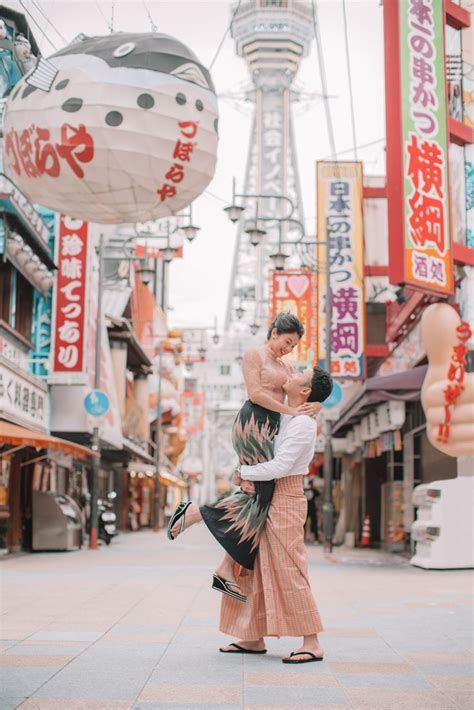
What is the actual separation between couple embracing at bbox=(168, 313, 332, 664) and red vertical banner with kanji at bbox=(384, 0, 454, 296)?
8561mm

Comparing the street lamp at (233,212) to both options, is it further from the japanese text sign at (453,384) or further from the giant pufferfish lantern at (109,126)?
the giant pufferfish lantern at (109,126)

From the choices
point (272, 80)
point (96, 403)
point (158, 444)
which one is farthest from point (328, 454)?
point (272, 80)

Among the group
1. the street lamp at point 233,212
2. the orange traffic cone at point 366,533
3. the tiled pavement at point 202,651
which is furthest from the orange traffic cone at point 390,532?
the tiled pavement at point 202,651

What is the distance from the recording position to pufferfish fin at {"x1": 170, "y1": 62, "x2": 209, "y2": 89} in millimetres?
7078

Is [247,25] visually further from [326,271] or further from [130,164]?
[130,164]

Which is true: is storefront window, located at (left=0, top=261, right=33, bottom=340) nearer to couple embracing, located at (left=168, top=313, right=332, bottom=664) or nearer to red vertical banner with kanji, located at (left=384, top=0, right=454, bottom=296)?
red vertical banner with kanji, located at (left=384, top=0, right=454, bottom=296)

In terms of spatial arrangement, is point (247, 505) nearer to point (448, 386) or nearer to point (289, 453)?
point (289, 453)

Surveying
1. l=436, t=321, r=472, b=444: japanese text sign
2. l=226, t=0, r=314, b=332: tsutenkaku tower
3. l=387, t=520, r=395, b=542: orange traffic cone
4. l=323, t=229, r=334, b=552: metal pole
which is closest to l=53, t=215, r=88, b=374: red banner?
l=323, t=229, r=334, b=552: metal pole

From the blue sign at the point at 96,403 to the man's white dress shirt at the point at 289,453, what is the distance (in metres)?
16.0

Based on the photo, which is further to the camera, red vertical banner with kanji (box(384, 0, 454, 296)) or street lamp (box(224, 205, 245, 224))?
street lamp (box(224, 205, 245, 224))

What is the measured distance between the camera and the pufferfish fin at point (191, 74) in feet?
23.2

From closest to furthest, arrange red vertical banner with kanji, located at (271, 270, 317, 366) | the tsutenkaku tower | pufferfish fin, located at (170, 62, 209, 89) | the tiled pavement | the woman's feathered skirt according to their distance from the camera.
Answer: the tiled pavement < the woman's feathered skirt < pufferfish fin, located at (170, 62, 209, 89) < red vertical banner with kanji, located at (271, 270, 317, 366) < the tsutenkaku tower

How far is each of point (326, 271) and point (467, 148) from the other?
6944mm

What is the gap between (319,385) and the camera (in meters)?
6.88
